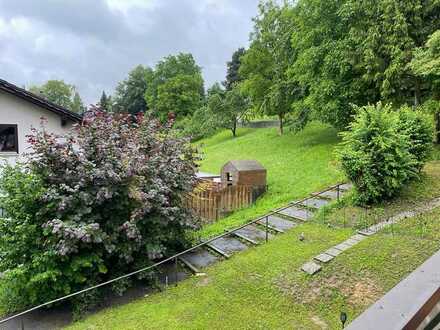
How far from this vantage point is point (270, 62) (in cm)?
2288

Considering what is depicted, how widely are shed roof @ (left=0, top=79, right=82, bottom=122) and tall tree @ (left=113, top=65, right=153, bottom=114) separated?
51.3 metres

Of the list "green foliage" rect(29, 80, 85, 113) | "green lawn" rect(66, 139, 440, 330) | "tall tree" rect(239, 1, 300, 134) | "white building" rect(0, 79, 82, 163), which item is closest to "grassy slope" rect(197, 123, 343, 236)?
"tall tree" rect(239, 1, 300, 134)

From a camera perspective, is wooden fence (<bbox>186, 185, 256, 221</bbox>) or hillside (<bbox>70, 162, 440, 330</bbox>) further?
wooden fence (<bbox>186, 185, 256, 221</bbox>)

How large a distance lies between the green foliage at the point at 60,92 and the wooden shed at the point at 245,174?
2661 inches

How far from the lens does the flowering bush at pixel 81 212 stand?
6488mm

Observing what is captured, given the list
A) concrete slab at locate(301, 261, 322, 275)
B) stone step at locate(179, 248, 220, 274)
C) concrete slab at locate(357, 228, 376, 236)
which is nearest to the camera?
concrete slab at locate(301, 261, 322, 275)

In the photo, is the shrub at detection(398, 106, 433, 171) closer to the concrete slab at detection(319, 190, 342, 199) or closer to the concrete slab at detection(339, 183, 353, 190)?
the concrete slab at detection(339, 183, 353, 190)

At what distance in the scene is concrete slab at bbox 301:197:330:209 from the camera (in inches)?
404

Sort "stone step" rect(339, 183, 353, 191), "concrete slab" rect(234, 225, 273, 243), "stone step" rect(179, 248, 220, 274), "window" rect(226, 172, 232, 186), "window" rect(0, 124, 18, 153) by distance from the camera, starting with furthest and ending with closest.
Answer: "window" rect(226, 172, 232, 186)
"window" rect(0, 124, 18, 153)
"stone step" rect(339, 183, 353, 191)
"concrete slab" rect(234, 225, 273, 243)
"stone step" rect(179, 248, 220, 274)

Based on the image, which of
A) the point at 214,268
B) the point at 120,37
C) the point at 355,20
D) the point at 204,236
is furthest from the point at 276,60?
the point at 120,37

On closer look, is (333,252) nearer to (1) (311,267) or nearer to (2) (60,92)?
(1) (311,267)

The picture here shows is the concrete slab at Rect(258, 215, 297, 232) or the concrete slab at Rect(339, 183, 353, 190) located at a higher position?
the concrete slab at Rect(339, 183, 353, 190)

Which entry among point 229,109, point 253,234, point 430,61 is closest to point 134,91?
point 229,109

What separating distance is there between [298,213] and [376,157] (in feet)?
8.81
